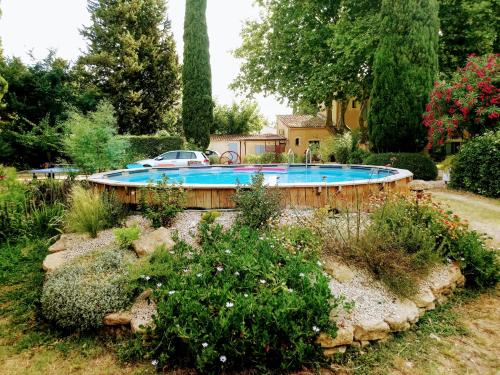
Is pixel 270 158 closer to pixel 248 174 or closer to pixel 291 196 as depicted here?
pixel 248 174

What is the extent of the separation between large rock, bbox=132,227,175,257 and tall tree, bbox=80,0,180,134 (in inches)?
819

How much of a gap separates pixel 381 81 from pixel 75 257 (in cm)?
1143

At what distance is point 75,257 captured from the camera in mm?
3992

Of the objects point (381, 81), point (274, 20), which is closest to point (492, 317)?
point (381, 81)

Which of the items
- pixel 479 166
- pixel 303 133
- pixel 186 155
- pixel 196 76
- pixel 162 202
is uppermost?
pixel 196 76

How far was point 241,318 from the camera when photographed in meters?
2.46

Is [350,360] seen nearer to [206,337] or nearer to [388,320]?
[388,320]

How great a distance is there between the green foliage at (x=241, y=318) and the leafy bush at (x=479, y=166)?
298 inches

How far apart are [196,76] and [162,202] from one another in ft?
51.5

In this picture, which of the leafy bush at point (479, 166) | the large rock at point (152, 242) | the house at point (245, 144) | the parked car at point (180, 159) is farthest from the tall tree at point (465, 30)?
the house at point (245, 144)

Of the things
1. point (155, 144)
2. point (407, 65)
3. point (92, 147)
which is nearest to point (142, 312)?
point (92, 147)

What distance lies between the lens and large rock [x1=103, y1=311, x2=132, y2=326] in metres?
2.96

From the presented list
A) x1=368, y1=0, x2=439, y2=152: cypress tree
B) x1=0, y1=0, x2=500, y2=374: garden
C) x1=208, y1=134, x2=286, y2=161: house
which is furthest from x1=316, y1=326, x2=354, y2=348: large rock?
x1=208, y1=134, x2=286, y2=161: house

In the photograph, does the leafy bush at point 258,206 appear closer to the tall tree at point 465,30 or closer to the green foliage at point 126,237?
the green foliage at point 126,237
